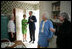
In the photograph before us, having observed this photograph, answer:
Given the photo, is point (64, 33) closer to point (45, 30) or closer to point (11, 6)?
point (45, 30)

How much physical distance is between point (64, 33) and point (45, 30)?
24 centimetres

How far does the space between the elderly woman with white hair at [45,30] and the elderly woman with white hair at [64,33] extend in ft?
0.37

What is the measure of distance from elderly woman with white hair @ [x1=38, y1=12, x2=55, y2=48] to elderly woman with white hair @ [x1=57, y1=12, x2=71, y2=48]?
112mm

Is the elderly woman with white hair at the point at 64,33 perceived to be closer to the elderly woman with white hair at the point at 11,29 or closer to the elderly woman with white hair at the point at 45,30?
the elderly woman with white hair at the point at 45,30

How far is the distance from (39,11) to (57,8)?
0.80 ft

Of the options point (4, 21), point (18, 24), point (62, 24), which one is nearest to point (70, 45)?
point (62, 24)

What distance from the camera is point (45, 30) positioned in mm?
1498

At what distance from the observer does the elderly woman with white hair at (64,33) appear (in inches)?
55.8

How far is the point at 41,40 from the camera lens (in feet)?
5.01

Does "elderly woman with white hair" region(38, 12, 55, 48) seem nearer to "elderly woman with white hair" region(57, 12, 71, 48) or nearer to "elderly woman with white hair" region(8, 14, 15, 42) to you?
"elderly woman with white hair" region(57, 12, 71, 48)

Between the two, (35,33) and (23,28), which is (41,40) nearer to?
(35,33)

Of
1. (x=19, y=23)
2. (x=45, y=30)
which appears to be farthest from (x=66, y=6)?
(x=19, y=23)

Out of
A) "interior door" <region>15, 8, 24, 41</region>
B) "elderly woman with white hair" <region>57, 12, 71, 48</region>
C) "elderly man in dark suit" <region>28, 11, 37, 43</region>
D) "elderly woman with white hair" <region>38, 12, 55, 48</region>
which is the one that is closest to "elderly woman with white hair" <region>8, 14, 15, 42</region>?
"interior door" <region>15, 8, 24, 41</region>

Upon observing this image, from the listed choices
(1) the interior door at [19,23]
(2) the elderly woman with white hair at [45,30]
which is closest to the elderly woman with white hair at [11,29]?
(1) the interior door at [19,23]
